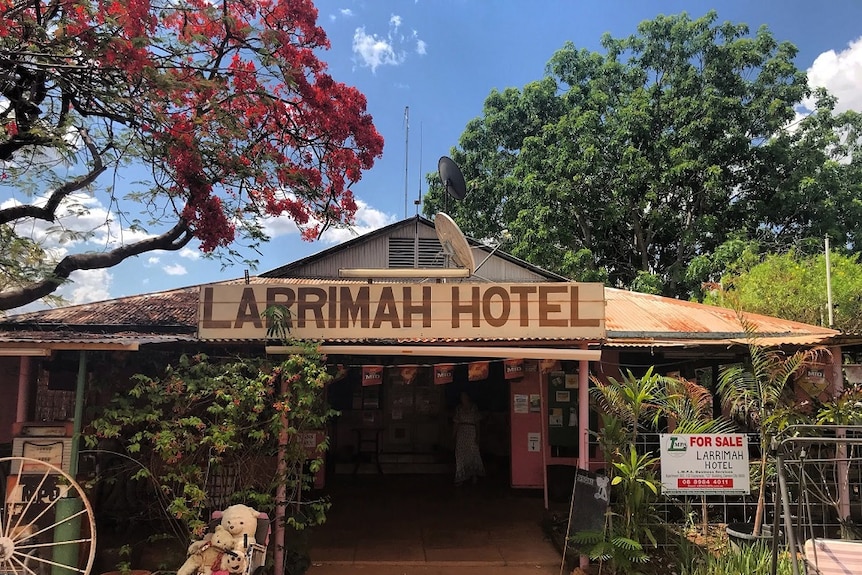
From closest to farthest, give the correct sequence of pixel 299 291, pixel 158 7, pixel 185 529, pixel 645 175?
pixel 185 529
pixel 299 291
pixel 158 7
pixel 645 175

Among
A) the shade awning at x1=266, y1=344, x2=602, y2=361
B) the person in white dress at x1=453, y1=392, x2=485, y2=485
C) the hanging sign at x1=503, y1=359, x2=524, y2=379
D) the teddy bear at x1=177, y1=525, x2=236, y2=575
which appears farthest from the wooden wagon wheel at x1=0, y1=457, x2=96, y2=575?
the person in white dress at x1=453, y1=392, x2=485, y2=485

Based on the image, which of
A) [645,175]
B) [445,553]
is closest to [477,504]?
[445,553]

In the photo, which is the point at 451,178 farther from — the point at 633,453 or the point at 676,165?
the point at 676,165

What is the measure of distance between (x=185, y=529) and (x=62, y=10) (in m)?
5.91

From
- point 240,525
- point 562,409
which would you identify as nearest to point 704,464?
point 562,409

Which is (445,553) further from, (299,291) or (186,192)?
(186,192)

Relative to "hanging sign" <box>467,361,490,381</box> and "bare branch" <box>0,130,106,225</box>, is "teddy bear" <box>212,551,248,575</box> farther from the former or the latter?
"bare branch" <box>0,130,106,225</box>

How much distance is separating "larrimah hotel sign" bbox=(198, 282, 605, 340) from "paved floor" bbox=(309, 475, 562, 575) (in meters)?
2.49

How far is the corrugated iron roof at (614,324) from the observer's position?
7129mm

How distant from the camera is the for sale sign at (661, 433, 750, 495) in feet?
19.9

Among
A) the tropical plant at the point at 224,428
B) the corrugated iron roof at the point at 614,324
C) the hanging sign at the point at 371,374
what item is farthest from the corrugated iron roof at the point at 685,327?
the tropical plant at the point at 224,428

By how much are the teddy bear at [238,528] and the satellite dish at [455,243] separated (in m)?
3.67

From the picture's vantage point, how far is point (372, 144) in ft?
27.9

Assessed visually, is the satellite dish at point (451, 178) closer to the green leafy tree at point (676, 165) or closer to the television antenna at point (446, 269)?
the television antenna at point (446, 269)
